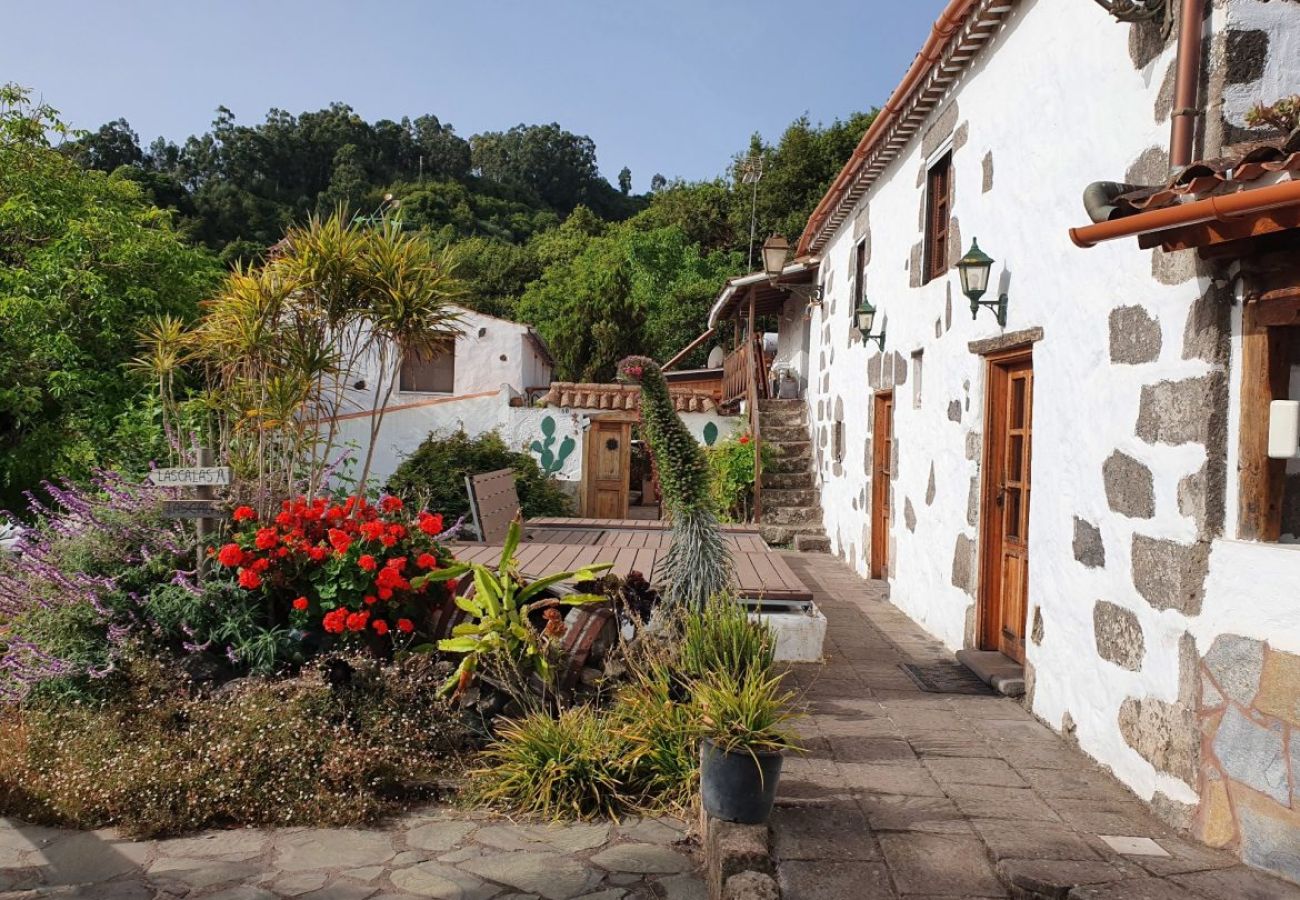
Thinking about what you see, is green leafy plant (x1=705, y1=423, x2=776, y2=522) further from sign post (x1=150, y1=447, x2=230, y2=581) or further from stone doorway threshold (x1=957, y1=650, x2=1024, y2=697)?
sign post (x1=150, y1=447, x2=230, y2=581)

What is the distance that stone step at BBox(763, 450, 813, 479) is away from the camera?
12.0m

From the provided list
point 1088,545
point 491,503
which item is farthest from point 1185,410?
point 491,503

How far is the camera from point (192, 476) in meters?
4.41

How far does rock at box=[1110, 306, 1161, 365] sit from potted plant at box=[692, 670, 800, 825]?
185 cm

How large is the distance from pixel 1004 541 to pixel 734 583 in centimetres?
183

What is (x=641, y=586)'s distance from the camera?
4574 millimetres

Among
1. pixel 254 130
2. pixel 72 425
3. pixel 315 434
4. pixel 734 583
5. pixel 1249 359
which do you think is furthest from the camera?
pixel 254 130

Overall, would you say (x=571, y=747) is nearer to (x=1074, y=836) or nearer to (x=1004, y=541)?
(x=1074, y=836)

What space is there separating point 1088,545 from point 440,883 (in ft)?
9.29

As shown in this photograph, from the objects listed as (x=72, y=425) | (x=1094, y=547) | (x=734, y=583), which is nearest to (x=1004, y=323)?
(x=1094, y=547)

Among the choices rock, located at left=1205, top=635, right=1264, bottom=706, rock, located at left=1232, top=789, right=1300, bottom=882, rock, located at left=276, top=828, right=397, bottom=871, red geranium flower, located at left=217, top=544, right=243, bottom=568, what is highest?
red geranium flower, located at left=217, top=544, right=243, bottom=568

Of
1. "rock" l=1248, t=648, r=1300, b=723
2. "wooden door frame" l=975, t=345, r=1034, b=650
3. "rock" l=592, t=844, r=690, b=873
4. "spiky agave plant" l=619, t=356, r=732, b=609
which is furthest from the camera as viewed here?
"wooden door frame" l=975, t=345, r=1034, b=650

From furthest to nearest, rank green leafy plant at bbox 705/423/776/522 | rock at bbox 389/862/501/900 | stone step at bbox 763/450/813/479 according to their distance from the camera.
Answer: stone step at bbox 763/450/813/479 < green leafy plant at bbox 705/423/776/522 < rock at bbox 389/862/501/900

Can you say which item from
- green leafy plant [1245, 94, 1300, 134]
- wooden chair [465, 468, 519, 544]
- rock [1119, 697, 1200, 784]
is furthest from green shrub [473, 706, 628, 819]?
green leafy plant [1245, 94, 1300, 134]
